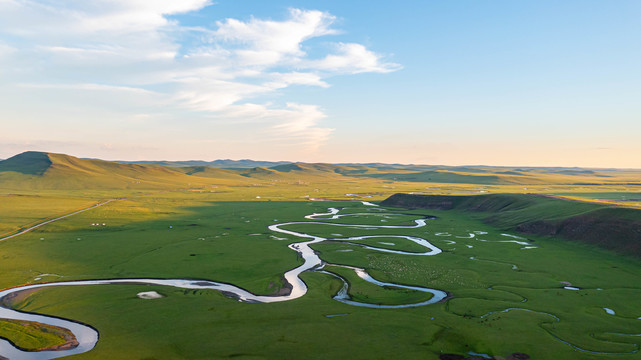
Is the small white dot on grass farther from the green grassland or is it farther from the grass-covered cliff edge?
the grass-covered cliff edge

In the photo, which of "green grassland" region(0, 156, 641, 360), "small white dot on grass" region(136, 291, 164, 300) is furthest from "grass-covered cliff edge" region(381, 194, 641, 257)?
"small white dot on grass" region(136, 291, 164, 300)

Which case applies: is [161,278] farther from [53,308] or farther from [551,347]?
[551,347]

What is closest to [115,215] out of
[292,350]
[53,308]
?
[53,308]

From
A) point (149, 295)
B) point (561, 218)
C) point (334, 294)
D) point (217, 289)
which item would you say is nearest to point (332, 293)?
point (334, 294)

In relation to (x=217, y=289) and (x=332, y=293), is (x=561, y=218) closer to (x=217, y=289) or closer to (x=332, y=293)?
(x=332, y=293)

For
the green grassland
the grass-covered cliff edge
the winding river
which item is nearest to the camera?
the winding river

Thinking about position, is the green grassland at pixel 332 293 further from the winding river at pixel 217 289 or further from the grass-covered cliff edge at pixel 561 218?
the grass-covered cliff edge at pixel 561 218

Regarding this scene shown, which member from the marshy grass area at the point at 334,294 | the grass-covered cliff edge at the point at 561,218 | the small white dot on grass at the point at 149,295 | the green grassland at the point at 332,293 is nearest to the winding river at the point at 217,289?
the marshy grass area at the point at 334,294

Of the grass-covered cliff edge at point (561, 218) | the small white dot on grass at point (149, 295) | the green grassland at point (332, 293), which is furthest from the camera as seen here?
the grass-covered cliff edge at point (561, 218)
